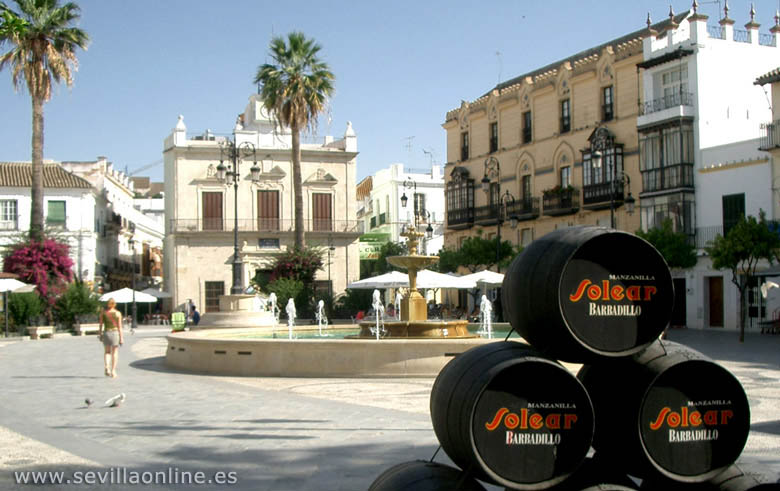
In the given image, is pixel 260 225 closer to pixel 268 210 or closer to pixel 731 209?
pixel 268 210

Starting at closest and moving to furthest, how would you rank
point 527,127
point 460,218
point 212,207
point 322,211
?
1. point 527,127
2. point 460,218
3. point 212,207
4. point 322,211

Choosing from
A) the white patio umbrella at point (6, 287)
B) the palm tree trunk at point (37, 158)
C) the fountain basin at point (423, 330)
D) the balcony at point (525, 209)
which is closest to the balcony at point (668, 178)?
the balcony at point (525, 209)

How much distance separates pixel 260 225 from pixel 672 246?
2706 centimetres

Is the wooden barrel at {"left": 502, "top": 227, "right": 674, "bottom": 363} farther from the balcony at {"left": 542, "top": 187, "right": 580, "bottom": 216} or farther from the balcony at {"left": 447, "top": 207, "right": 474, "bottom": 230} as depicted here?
the balcony at {"left": 447, "top": 207, "right": 474, "bottom": 230}

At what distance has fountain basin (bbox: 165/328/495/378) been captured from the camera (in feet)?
48.7

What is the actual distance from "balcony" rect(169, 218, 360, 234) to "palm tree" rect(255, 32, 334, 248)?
11239 millimetres

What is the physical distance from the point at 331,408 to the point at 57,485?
15.5ft

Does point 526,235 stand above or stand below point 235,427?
above

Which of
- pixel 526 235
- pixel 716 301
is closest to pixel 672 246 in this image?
pixel 716 301

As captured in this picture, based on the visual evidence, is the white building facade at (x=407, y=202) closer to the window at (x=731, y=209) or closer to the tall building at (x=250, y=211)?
the tall building at (x=250, y=211)

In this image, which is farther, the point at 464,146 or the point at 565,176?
the point at 464,146

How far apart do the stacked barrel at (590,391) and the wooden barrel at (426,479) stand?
13 millimetres

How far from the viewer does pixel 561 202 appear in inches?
1657

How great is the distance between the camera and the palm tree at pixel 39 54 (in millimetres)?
35750
